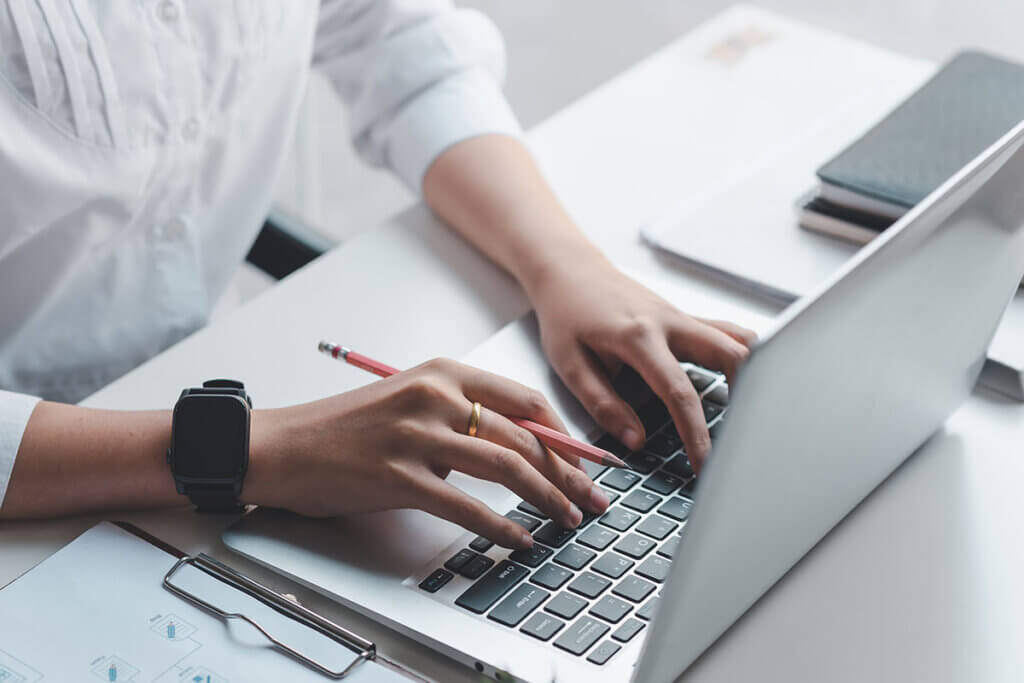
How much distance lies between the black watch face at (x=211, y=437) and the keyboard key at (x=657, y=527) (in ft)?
0.81

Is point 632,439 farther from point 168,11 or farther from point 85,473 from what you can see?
point 168,11

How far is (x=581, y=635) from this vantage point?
0.65 m

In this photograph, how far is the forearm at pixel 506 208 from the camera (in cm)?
96

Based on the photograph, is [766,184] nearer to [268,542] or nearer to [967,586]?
[967,586]

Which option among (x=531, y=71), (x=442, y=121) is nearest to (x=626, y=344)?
(x=442, y=121)

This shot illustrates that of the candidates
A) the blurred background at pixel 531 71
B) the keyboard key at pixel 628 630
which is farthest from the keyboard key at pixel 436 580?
the blurred background at pixel 531 71

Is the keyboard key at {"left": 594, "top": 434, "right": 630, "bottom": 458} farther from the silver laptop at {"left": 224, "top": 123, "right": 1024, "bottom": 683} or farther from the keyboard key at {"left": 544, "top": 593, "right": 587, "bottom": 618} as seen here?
the keyboard key at {"left": 544, "top": 593, "right": 587, "bottom": 618}

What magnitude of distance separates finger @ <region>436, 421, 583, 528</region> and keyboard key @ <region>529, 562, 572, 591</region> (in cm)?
4

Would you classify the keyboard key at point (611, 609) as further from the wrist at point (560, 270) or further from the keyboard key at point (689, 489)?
the wrist at point (560, 270)

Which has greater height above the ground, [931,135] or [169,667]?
[931,135]

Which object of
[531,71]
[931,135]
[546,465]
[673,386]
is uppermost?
[531,71]

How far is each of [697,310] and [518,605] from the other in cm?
36

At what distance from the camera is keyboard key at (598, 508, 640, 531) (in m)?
0.72

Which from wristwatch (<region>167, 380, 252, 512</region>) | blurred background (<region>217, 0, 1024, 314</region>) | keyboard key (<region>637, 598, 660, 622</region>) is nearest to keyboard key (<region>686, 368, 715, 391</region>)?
keyboard key (<region>637, 598, 660, 622</region>)
